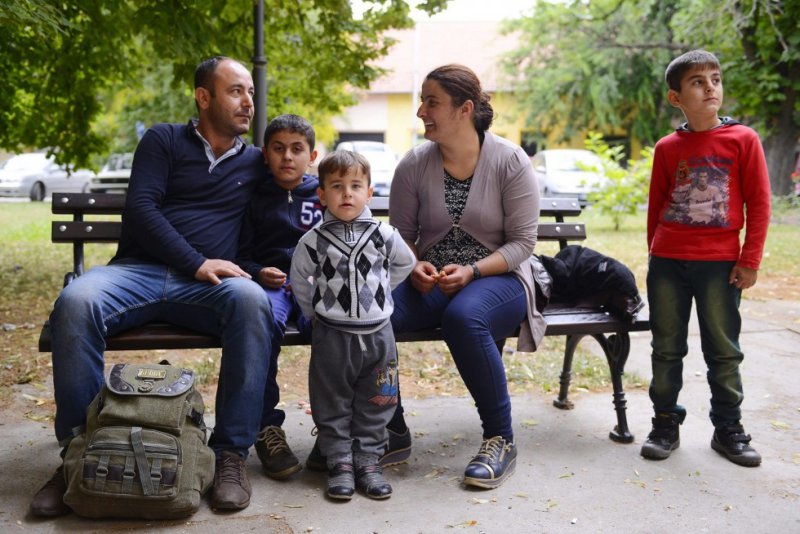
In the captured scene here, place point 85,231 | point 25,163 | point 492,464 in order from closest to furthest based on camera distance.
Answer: point 492,464 < point 85,231 < point 25,163

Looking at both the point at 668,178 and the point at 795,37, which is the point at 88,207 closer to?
the point at 668,178

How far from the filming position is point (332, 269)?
3.40 metres

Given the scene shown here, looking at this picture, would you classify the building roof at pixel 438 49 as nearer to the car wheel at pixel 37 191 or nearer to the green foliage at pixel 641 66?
the green foliage at pixel 641 66

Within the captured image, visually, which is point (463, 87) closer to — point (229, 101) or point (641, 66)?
point (229, 101)

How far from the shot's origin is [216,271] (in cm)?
355

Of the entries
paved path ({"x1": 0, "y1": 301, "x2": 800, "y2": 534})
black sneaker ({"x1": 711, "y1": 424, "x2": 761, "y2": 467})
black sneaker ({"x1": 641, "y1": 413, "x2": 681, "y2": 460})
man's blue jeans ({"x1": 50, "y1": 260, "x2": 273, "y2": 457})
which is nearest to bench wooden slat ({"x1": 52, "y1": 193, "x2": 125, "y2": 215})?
man's blue jeans ({"x1": 50, "y1": 260, "x2": 273, "y2": 457})

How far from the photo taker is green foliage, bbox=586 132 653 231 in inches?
524

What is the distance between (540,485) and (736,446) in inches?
37.6

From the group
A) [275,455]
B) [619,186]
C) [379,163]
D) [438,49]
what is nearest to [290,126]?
[275,455]

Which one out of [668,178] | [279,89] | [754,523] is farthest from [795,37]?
[754,523]

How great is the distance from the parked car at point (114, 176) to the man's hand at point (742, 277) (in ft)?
75.6

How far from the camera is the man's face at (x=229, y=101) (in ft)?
12.4

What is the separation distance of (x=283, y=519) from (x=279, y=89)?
27.5 ft

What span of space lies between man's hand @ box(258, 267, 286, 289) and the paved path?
0.78 m
